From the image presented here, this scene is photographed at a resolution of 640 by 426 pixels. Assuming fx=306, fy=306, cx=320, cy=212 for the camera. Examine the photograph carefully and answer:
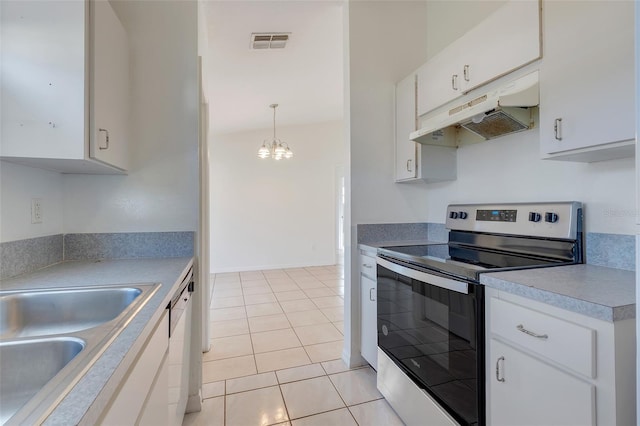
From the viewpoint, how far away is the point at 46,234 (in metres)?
1.62

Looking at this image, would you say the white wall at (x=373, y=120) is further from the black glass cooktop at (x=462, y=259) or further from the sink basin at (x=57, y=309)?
the sink basin at (x=57, y=309)

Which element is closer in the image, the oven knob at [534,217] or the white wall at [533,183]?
the white wall at [533,183]

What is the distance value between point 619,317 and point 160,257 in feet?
6.75

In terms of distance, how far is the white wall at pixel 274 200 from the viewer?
564 centimetres

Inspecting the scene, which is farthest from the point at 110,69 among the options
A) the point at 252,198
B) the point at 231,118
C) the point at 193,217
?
the point at 252,198

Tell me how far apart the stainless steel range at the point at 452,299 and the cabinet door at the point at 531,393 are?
0.05 m

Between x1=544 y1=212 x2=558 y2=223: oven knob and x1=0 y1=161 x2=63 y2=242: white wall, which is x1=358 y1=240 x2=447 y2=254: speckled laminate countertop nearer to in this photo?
x1=544 y1=212 x2=558 y2=223: oven knob

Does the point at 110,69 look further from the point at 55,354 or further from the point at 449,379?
the point at 449,379

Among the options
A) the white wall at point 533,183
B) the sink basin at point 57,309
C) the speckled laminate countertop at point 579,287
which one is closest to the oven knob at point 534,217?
the white wall at point 533,183

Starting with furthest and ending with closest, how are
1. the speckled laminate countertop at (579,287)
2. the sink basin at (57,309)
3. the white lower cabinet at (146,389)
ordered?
1. the sink basin at (57,309)
2. the speckled laminate countertop at (579,287)
3. the white lower cabinet at (146,389)

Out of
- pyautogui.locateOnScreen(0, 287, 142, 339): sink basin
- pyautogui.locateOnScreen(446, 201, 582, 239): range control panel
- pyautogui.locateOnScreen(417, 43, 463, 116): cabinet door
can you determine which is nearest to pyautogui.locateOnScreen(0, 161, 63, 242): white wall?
pyautogui.locateOnScreen(0, 287, 142, 339): sink basin

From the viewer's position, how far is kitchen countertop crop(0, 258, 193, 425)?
505 mm

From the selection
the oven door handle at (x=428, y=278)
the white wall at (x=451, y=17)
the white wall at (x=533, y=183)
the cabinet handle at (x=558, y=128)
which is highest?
the white wall at (x=451, y=17)

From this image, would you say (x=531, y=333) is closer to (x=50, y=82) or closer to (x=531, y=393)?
(x=531, y=393)
